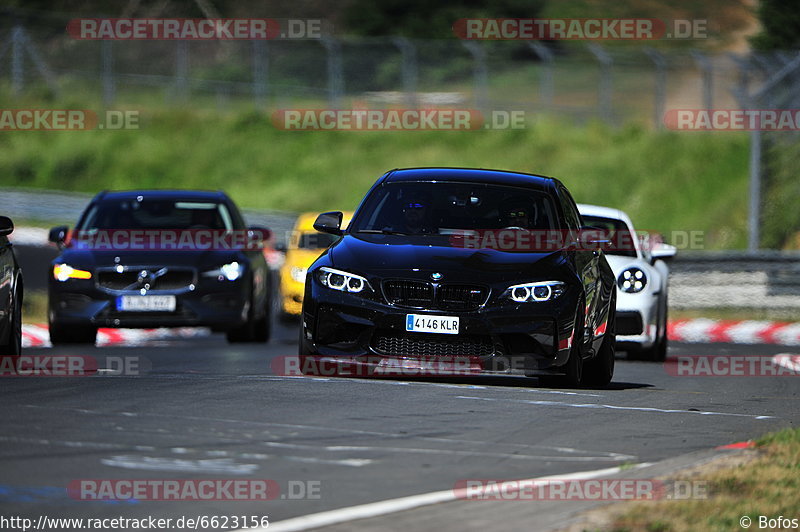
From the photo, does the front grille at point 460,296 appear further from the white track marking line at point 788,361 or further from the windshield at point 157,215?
the windshield at point 157,215

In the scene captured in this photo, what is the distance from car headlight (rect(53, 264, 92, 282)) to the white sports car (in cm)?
505

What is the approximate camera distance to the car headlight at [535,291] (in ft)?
38.9

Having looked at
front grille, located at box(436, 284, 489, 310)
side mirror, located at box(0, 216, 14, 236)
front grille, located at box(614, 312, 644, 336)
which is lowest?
front grille, located at box(614, 312, 644, 336)

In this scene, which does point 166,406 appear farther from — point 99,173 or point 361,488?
point 99,173

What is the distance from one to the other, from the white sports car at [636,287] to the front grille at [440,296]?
5.30 m

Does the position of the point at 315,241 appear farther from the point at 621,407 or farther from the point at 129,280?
the point at 621,407

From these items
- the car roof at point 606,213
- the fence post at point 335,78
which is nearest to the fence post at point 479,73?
the fence post at point 335,78

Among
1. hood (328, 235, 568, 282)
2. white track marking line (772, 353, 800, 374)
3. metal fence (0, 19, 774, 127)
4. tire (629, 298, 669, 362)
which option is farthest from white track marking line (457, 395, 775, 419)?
metal fence (0, 19, 774, 127)

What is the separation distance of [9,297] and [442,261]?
3519 mm

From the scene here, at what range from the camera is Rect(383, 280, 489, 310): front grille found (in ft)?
38.9

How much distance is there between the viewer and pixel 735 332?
2455 centimetres

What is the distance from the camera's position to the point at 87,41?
164 ft

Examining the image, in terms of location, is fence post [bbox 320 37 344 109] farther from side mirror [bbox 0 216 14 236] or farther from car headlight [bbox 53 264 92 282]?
side mirror [bbox 0 216 14 236]

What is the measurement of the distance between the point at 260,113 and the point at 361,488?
152 ft
